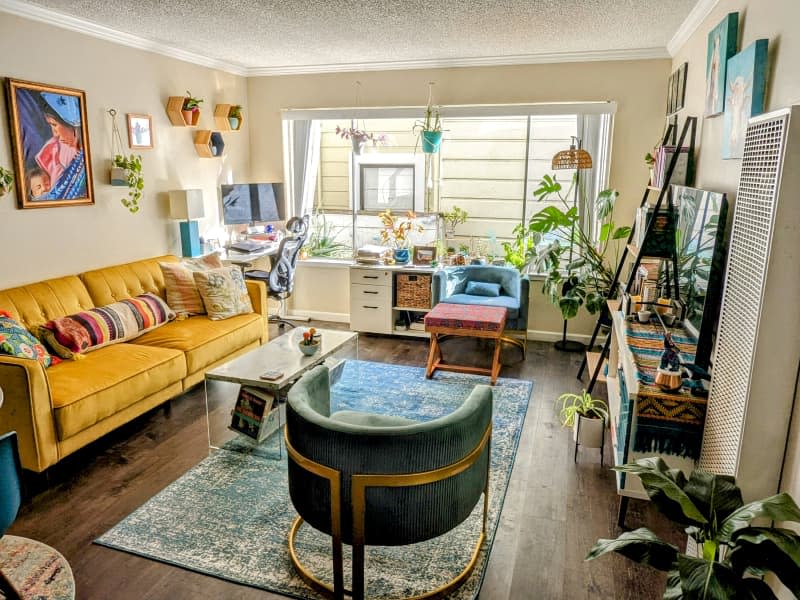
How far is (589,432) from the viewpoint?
3268 mm

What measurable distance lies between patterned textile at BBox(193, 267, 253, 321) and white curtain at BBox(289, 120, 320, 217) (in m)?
1.76

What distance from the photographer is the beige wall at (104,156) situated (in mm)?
3662

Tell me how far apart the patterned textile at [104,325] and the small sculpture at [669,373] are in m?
3.20

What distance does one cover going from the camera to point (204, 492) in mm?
2900

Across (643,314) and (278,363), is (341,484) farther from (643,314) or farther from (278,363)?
(643,314)

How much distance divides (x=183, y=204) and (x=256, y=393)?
7.38 feet

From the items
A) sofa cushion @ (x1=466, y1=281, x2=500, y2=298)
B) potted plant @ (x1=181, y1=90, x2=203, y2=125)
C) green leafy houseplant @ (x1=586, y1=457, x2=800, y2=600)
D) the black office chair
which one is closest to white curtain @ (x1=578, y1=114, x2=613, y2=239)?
sofa cushion @ (x1=466, y1=281, x2=500, y2=298)

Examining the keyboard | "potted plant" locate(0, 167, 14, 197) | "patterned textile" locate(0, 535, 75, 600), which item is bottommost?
"patterned textile" locate(0, 535, 75, 600)

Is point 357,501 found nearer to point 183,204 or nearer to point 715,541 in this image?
point 715,541

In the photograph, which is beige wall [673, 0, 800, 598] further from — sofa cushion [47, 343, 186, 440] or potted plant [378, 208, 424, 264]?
sofa cushion [47, 343, 186, 440]

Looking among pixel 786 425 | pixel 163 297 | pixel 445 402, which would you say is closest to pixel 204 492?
pixel 445 402

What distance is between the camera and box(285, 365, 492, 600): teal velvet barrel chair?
1970mm

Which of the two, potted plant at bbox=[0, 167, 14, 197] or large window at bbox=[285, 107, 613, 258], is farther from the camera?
large window at bbox=[285, 107, 613, 258]

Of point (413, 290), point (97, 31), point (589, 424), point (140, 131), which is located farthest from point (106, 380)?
point (413, 290)
